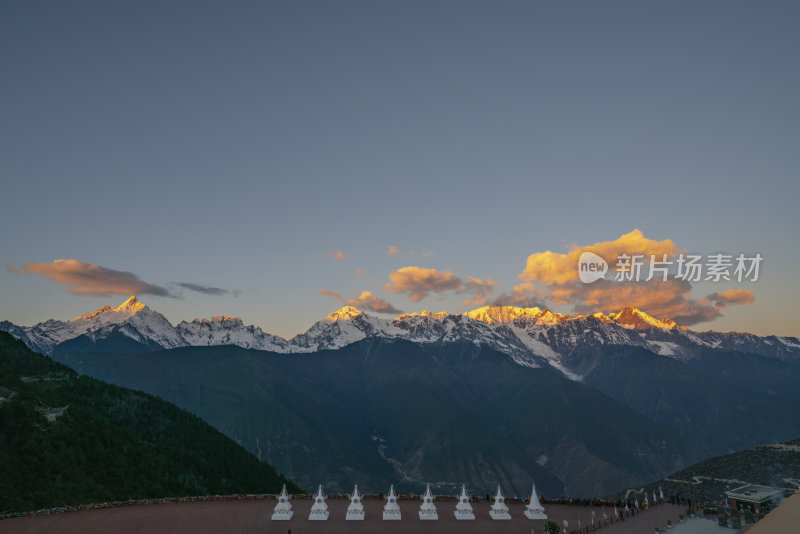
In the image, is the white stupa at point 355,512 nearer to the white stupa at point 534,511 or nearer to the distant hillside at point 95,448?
the white stupa at point 534,511

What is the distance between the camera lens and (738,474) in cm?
12388

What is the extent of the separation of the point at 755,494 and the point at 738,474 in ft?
189

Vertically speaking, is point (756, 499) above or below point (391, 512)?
above

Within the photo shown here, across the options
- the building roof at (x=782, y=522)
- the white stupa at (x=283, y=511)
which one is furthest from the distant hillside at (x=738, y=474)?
the building roof at (x=782, y=522)

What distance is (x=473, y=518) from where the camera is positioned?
84.2 meters

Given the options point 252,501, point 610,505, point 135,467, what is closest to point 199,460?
point 135,467

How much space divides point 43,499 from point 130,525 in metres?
40.2

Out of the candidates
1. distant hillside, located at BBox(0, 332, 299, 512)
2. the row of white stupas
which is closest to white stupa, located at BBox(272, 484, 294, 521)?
the row of white stupas

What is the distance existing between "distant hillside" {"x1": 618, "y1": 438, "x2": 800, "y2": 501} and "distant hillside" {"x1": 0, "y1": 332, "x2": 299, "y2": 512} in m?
114

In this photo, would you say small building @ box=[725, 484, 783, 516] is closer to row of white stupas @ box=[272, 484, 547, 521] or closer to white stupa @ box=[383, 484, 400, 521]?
row of white stupas @ box=[272, 484, 547, 521]

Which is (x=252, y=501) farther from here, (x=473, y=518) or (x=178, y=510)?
(x=473, y=518)

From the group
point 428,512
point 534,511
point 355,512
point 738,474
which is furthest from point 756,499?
point 738,474

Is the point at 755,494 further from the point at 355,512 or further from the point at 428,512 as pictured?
the point at 355,512

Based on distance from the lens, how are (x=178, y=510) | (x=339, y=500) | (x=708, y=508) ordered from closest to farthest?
(x=708, y=508), (x=178, y=510), (x=339, y=500)
